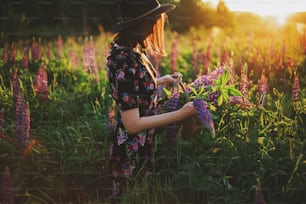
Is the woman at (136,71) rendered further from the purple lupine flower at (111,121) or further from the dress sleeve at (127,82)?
the purple lupine flower at (111,121)

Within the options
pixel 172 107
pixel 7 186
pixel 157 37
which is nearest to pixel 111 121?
pixel 172 107

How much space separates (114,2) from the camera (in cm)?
1267

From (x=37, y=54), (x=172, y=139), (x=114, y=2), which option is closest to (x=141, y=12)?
(x=172, y=139)

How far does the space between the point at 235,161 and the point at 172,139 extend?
445mm

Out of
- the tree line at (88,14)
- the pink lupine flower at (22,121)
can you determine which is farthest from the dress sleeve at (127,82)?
the tree line at (88,14)

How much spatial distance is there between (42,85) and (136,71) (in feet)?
5.73

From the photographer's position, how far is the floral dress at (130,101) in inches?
102

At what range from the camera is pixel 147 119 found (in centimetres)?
257

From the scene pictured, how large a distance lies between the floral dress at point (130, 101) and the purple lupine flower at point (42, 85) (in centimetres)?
143

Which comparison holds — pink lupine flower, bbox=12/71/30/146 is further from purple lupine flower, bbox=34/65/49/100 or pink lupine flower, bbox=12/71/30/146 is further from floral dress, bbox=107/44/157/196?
purple lupine flower, bbox=34/65/49/100

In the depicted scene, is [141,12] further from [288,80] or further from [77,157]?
[288,80]

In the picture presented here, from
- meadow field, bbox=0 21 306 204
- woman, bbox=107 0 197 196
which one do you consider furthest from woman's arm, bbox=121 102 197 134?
meadow field, bbox=0 21 306 204

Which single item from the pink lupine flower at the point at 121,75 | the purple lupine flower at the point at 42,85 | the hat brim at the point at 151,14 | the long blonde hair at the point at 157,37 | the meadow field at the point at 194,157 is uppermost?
the hat brim at the point at 151,14

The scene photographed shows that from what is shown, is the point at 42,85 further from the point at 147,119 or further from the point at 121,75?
the point at 147,119
